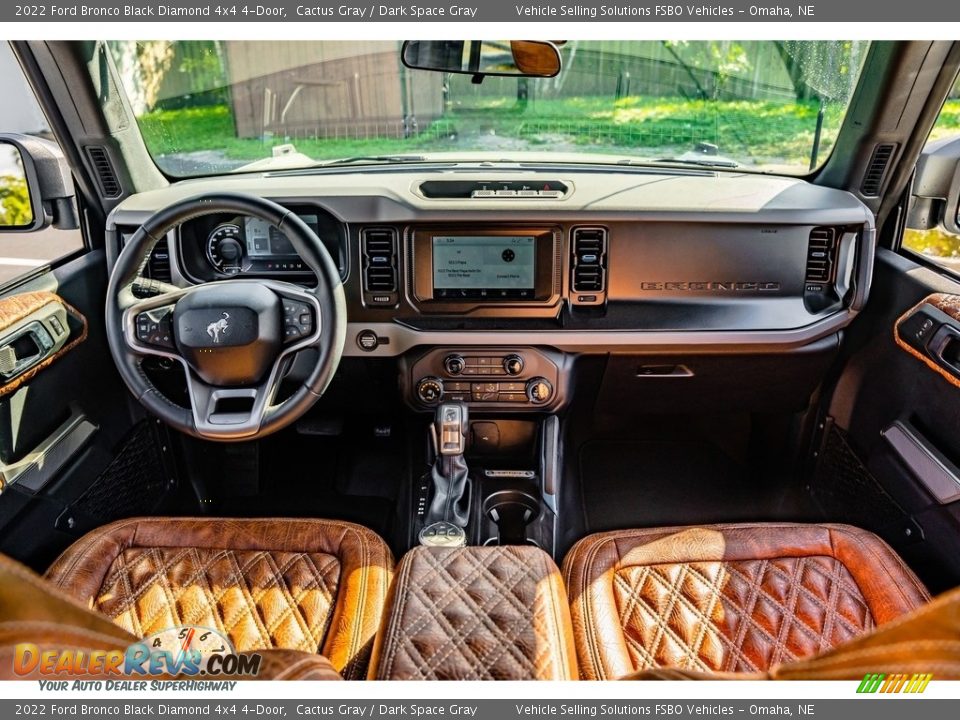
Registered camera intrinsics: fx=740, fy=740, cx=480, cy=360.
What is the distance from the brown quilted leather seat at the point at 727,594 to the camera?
1.75m

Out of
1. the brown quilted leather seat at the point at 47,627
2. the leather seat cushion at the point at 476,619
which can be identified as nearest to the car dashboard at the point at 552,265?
the leather seat cushion at the point at 476,619

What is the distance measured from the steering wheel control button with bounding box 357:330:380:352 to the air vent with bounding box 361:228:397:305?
0.36ft

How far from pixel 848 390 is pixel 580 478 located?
3.77ft

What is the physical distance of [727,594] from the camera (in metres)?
1.89

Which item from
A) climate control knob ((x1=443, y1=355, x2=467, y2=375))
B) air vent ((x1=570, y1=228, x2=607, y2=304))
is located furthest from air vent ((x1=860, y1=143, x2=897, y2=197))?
climate control knob ((x1=443, y1=355, x2=467, y2=375))

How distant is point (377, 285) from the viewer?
8.27ft

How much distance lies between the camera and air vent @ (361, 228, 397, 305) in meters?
2.46

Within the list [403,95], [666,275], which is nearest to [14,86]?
[403,95]

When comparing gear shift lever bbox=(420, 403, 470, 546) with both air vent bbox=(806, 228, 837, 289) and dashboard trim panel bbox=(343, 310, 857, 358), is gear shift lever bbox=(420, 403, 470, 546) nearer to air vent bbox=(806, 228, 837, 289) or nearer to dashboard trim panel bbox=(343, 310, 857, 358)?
dashboard trim panel bbox=(343, 310, 857, 358)

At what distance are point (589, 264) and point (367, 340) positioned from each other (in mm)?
807

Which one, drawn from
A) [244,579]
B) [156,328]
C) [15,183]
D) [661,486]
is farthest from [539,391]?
[15,183]

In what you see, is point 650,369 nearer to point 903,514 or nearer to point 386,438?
point 903,514

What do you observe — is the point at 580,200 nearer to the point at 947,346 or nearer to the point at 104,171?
the point at 947,346

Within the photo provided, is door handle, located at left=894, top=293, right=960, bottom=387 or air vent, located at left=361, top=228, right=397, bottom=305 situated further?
air vent, located at left=361, top=228, right=397, bottom=305
